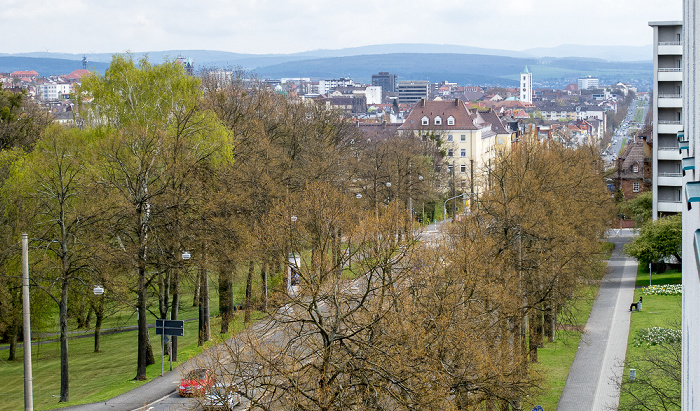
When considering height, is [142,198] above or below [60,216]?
above

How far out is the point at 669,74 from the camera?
7119 centimetres

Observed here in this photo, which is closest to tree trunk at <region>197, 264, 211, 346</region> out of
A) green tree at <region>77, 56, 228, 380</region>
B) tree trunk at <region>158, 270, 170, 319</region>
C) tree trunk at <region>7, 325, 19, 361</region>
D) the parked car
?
tree trunk at <region>158, 270, 170, 319</region>

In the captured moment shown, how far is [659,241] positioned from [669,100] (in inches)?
572

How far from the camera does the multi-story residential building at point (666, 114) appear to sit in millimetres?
70812

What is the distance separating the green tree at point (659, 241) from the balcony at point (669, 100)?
11.7m

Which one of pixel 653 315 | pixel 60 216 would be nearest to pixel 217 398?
pixel 60 216

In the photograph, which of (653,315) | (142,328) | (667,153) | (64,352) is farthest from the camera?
(667,153)

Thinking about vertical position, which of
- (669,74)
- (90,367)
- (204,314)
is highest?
(669,74)

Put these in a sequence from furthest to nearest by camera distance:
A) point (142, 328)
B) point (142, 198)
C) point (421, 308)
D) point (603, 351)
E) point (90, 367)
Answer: point (603, 351)
point (90, 367)
point (142, 328)
point (142, 198)
point (421, 308)

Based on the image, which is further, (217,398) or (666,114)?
(666,114)

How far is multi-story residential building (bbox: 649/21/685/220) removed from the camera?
70.8 m

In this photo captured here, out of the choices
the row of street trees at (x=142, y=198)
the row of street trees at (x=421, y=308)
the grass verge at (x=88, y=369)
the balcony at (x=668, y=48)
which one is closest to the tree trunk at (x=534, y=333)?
the row of street trees at (x=421, y=308)

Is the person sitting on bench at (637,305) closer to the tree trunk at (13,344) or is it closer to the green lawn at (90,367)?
the green lawn at (90,367)

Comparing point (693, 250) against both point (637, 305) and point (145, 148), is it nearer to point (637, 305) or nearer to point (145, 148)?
point (145, 148)
